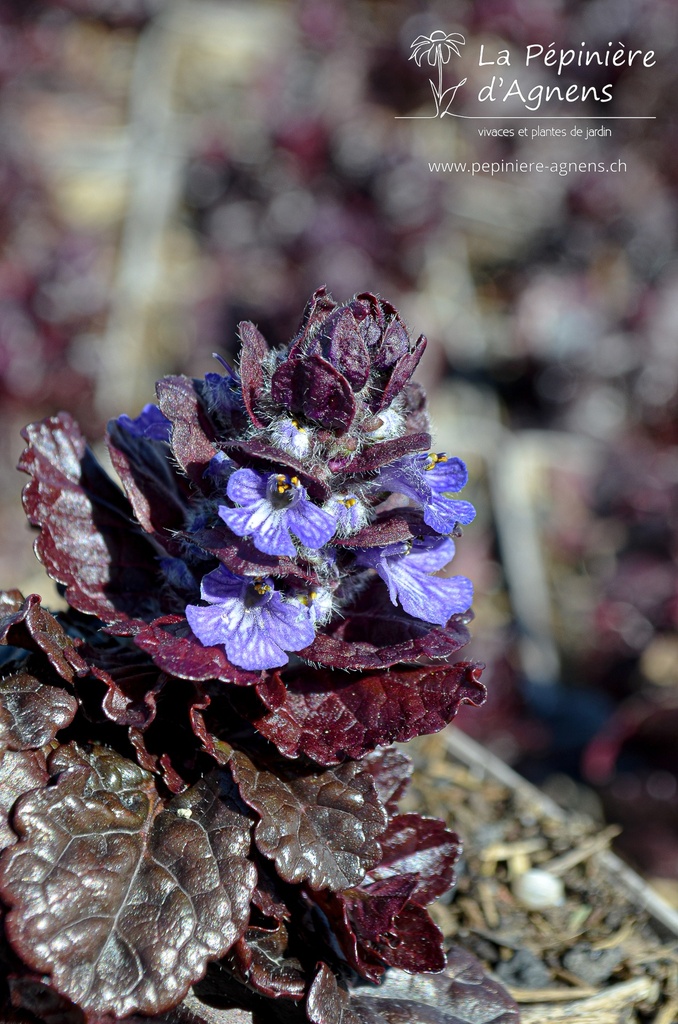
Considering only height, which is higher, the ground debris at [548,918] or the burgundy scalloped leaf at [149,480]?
the burgundy scalloped leaf at [149,480]

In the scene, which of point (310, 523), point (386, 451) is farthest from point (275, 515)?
point (386, 451)

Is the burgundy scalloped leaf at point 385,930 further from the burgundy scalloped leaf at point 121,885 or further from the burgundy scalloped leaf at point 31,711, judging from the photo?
the burgundy scalloped leaf at point 31,711

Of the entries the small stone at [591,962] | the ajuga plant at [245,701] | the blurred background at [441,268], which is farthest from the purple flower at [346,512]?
the blurred background at [441,268]

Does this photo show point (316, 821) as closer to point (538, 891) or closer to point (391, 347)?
point (391, 347)

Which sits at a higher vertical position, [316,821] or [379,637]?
[379,637]

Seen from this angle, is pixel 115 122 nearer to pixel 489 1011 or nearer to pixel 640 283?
pixel 640 283
